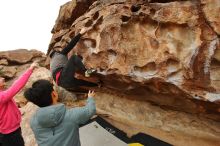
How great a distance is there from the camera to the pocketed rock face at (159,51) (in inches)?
251

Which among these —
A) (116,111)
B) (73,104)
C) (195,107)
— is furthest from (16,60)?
(195,107)

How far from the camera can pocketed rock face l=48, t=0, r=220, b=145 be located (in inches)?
251

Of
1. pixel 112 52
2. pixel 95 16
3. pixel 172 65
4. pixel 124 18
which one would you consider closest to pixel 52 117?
pixel 172 65

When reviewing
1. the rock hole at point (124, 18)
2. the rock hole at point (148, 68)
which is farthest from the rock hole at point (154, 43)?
the rock hole at point (124, 18)

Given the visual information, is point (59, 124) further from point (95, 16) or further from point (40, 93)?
point (95, 16)

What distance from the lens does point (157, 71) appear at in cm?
699

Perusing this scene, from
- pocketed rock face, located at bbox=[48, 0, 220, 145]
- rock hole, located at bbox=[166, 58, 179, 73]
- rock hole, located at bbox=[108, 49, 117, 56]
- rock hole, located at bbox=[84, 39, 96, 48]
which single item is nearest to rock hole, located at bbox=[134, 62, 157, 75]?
pocketed rock face, located at bbox=[48, 0, 220, 145]

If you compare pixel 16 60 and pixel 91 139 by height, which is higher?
pixel 16 60

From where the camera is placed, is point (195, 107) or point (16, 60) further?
point (16, 60)

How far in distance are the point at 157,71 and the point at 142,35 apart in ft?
3.00

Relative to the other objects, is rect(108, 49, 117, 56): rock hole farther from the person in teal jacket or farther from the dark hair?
the dark hair

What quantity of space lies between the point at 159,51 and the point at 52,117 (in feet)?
10.6

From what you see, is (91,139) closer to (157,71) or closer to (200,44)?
(157,71)

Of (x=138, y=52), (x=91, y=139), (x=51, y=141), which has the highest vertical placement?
(x=138, y=52)
